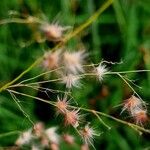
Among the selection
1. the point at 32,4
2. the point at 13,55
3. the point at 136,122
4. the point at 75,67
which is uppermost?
the point at 32,4

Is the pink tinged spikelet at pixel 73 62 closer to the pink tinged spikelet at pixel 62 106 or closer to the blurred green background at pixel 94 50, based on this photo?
the pink tinged spikelet at pixel 62 106

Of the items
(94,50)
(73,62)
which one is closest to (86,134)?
(73,62)

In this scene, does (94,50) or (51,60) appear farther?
(94,50)

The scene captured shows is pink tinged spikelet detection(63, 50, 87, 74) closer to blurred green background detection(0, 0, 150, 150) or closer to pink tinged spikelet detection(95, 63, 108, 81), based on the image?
pink tinged spikelet detection(95, 63, 108, 81)

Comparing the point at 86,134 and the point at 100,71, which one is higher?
the point at 100,71

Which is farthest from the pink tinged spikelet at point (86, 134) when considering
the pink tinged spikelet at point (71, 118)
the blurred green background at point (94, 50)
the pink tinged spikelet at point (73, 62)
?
the blurred green background at point (94, 50)

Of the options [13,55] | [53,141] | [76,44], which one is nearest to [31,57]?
[13,55]

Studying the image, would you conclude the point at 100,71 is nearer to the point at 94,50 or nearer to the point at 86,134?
the point at 86,134

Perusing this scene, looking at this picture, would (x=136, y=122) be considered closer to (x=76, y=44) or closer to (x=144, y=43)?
(x=76, y=44)
